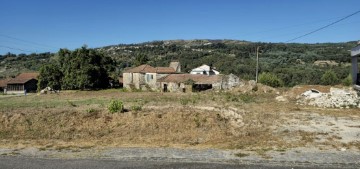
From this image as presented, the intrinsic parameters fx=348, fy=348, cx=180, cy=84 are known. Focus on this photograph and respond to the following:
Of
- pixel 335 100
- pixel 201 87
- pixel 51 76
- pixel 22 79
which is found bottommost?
pixel 335 100

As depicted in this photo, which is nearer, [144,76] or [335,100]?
[335,100]

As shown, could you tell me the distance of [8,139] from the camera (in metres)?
14.3

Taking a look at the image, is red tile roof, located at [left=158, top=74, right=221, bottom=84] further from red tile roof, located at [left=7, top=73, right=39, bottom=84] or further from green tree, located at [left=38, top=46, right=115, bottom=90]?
red tile roof, located at [left=7, top=73, right=39, bottom=84]

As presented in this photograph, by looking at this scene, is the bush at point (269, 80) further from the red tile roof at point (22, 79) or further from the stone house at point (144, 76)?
the red tile roof at point (22, 79)

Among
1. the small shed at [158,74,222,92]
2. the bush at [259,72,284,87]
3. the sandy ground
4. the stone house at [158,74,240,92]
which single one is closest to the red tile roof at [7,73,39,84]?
the small shed at [158,74,222,92]

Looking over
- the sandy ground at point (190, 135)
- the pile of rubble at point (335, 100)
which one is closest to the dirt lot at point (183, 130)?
the sandy ground at point (190, 135)

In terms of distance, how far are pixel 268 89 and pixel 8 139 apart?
30215 millimetres

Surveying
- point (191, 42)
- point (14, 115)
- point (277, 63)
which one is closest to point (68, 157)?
point (14, 115)

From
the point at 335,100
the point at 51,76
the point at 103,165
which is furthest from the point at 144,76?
the point at 103,165

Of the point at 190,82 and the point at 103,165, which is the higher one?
the point at 190,82

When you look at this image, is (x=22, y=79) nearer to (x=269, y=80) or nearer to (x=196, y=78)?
(x=196, y=78)

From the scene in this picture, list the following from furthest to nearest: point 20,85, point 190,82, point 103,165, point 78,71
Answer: point 20,85, point 78,71, point 190,82, point 103,165

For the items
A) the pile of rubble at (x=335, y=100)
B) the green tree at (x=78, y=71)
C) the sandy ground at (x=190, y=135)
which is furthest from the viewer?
the green tree at (x=78, y=71)

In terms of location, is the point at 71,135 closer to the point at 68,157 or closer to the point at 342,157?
the point at 68,157
